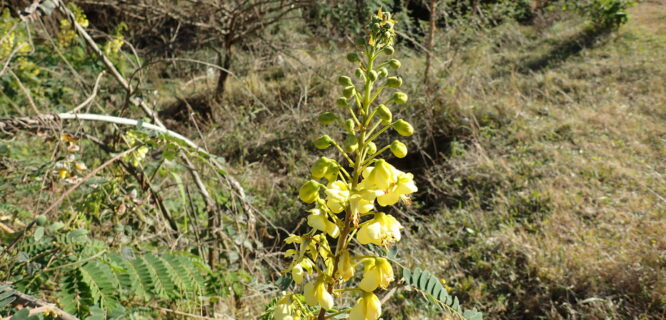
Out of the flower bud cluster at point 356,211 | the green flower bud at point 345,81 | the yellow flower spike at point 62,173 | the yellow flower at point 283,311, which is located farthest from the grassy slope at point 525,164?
the yellow flower at point 283,311

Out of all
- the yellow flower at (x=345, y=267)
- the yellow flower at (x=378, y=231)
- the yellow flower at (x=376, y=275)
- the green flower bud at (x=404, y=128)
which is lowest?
the yellow flower at (x=376, y=275)

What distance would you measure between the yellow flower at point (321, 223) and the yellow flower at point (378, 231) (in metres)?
0.06

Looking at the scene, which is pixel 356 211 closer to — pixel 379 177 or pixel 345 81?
pixel 379 177

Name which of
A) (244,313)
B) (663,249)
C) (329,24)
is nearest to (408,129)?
(244,313)

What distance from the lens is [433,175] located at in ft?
12.9

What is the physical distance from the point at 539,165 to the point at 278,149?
8.11ft

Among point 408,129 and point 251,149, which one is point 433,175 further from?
point 408,129

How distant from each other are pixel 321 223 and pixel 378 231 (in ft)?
0.43

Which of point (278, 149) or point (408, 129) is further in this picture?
point (278, 149)

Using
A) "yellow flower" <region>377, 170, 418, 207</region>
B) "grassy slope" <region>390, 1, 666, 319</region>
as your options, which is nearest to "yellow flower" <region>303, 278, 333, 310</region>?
"yellow flower" <region>377, 170, 418, 207</region>

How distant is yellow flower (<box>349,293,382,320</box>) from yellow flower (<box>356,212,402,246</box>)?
123mm

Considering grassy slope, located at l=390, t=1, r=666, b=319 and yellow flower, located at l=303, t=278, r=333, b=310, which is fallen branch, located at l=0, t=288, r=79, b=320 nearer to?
yellow flower, located at l=303, t=278, r=333, b=310

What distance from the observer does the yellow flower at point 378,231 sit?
39.6 inches

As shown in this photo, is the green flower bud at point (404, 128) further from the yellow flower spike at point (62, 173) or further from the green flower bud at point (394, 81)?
the yellow flower spike at point (62, 173)
